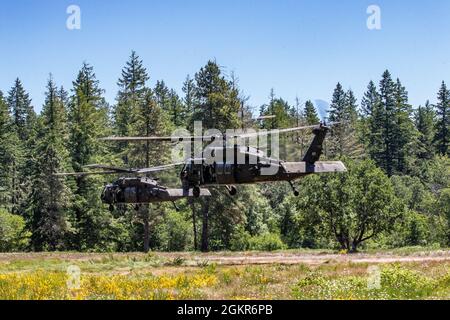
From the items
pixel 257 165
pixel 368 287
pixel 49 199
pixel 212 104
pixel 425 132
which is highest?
pixel 425 132

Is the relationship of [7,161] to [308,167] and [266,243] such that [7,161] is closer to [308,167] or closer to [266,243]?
[266,243]

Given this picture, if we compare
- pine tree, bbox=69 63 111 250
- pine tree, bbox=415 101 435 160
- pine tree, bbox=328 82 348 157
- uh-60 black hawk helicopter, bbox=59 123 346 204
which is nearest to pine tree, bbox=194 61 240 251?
pine tree, bbox=69 63 111 250

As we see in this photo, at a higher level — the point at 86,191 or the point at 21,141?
the point at 21,141

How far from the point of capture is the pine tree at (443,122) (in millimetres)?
114188

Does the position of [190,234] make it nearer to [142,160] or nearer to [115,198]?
[142,160]

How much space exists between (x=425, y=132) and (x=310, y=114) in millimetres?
27282

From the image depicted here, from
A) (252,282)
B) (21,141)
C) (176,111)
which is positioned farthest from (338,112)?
(252,282)

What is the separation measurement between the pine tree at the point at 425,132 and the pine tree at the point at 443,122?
64.1 inches

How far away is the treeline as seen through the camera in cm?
4775

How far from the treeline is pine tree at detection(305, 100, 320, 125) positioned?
70cm

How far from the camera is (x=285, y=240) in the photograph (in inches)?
2650

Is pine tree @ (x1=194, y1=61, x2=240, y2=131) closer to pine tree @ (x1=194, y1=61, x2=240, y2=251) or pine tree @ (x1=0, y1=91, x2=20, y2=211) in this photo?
pine tree @ (x1=194, y1=61, x2=240, y2=251)

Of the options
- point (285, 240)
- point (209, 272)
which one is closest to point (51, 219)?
point (285, 240)

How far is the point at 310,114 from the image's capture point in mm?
111125
